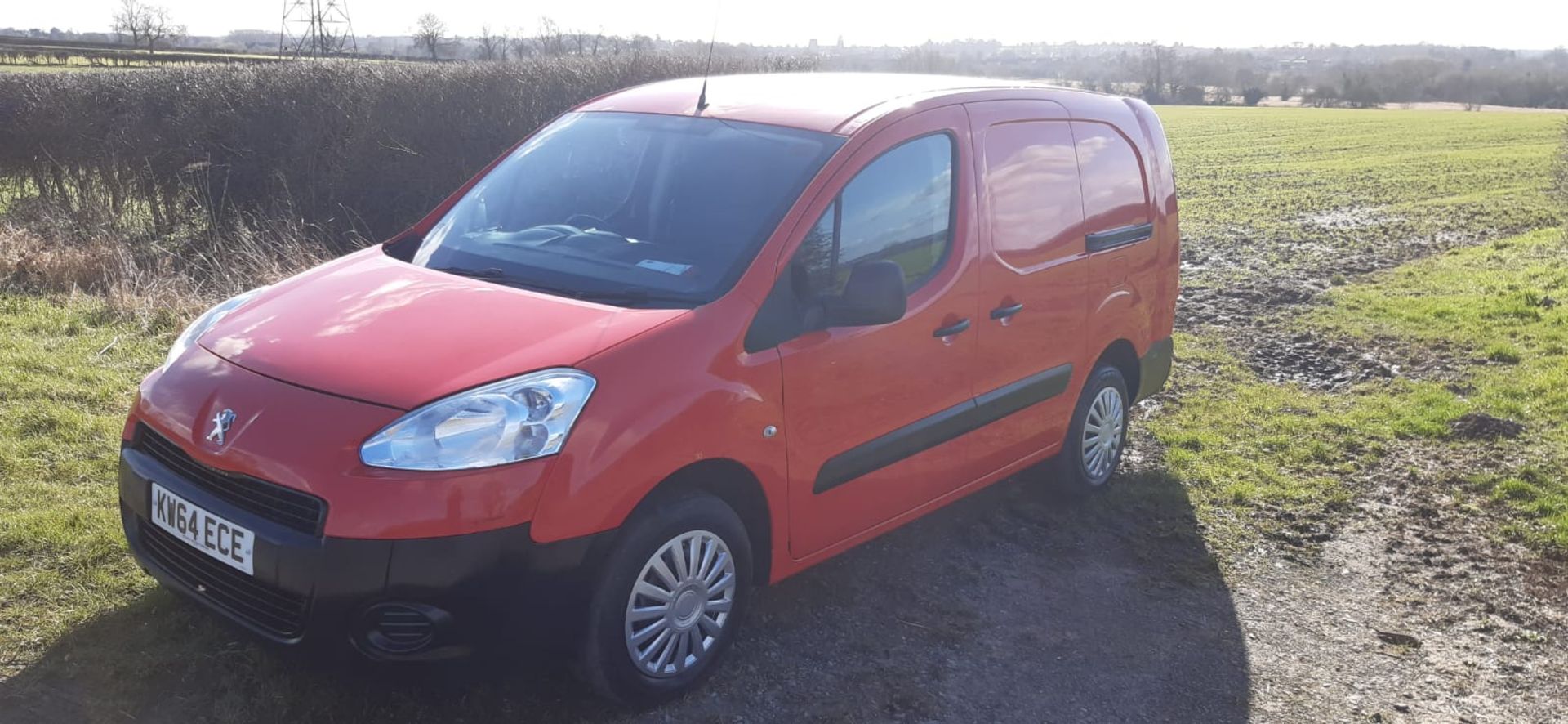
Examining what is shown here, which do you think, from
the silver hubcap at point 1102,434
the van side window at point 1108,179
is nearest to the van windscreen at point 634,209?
the van side window at point 1108,179

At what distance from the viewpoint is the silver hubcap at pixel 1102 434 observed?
18.7 ft

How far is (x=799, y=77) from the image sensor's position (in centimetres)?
509

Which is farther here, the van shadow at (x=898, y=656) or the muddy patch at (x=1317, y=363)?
the muddy patch at (x=1317, y=363)

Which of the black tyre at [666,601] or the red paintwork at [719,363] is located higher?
the red paintwork at [719,363]

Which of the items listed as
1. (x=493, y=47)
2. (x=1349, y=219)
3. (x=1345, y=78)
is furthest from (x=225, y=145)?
(x=1345, y=78)

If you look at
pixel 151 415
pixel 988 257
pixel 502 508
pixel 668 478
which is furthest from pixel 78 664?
pixel 988 257

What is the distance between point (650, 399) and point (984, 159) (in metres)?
1.97

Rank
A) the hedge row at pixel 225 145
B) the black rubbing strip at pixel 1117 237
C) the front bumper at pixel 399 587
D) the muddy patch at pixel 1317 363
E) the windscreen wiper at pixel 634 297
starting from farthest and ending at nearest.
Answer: the hedge row at pixel 225 145 < the muddy patch at pixel 1317 363 < the black rubbing strip at pixel 1117 237 < the windscreen wiper at pixel 634 297 < the front bumper at pixel 399 587

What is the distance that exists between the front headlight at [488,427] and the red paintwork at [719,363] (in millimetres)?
34

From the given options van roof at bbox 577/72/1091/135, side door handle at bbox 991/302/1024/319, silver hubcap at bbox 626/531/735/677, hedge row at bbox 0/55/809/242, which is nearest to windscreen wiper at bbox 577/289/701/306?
silver hubcap at bbox 626/531/735/677

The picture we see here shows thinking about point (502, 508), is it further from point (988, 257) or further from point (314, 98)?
point (314, 98)

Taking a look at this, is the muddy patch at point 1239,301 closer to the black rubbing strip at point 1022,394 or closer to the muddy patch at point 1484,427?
the muddy patch at point 1484,427

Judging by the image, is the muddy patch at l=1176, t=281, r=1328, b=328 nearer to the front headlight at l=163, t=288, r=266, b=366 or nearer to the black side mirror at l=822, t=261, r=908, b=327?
the black side mirror at l=822, t=261, r=908, b=327

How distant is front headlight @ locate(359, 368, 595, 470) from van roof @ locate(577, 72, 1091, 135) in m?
1.51
